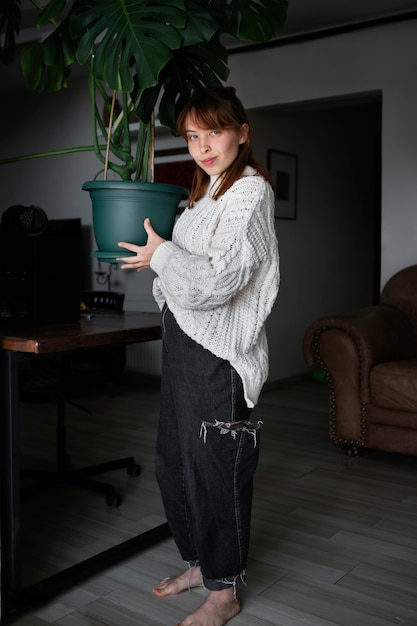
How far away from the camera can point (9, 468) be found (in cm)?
184

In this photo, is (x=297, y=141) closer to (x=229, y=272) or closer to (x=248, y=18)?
(x=248, y=18)

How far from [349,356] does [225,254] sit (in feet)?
6.46

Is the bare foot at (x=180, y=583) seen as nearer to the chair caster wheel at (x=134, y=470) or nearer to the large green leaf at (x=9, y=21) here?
the chair caster wheel at (x=134, y=470)

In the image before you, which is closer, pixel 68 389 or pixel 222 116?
pixel 222 116

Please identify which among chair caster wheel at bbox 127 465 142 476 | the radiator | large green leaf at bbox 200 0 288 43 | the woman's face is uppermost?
large green leaf at bbox 200 0 288 43

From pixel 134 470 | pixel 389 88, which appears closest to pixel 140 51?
pixel 134 470

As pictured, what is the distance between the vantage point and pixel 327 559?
2.29m

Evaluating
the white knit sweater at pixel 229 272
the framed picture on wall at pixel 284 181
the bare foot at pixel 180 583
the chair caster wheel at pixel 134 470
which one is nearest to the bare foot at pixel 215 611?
the bare foot at pixel 180 583

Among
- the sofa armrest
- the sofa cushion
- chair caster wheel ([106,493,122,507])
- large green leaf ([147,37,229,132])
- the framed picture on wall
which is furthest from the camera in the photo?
the framed picture on wall

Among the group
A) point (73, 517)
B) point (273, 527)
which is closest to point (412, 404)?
point (273, 527)

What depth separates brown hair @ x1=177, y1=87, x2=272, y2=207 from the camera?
162 cm

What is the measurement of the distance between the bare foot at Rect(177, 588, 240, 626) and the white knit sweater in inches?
22.4

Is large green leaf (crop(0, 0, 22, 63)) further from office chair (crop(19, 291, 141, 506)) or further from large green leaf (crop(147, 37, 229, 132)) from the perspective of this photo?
office chair (crop(19, 291, 141, 506))

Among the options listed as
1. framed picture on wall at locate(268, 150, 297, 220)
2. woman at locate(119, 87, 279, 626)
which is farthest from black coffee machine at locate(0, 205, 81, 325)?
framed picture on wall at locate(268, 150, 297, 220)
